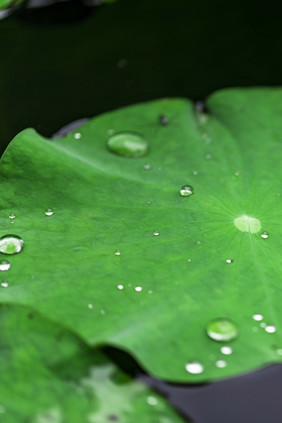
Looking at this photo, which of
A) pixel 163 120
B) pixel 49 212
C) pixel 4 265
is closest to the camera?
pixel 4 265

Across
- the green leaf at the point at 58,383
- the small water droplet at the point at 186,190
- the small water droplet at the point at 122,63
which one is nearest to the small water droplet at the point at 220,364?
the green leaf at the point at 58,383

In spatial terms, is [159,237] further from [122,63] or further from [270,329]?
Answer: [122,63]

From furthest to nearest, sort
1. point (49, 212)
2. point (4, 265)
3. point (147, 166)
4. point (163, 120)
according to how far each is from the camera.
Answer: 1. point (163, 120)
2. point (147, 166)
3. point (49, 212)
4. point (4, 265)

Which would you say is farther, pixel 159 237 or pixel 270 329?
pixel 159 237

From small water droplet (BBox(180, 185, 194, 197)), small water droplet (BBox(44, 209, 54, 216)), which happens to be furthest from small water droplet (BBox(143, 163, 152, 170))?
small water droplet (BBox(44, 209, 54, 216))

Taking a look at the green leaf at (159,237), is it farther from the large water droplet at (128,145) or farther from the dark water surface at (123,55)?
the dark water surface at (123,55)

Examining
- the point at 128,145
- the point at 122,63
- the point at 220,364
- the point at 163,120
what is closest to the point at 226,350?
the point at 220,364
